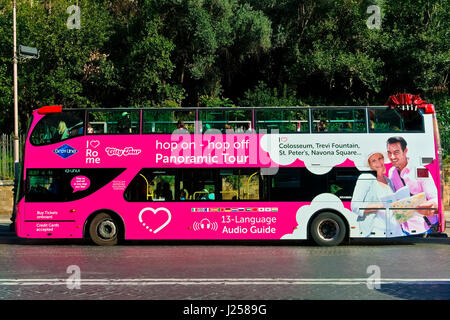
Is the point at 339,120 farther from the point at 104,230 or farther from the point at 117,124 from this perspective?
the point at 104,230

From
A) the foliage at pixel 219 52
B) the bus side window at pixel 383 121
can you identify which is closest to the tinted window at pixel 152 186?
the bus side window at pixel 383 121

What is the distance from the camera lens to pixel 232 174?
1623cm

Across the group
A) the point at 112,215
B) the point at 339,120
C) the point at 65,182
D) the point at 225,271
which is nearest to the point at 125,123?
the point at 65,182

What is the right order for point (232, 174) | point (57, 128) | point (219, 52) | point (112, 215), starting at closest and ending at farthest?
point (232, 174) < point (57, 128) < point (112, 215) < point (219, 52)

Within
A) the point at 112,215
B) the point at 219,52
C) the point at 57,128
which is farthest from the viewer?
the point at 219,52

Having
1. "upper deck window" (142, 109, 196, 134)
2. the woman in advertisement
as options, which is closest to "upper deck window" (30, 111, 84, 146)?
"upper deck window" (142, 109, 196, 134)

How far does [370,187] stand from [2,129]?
75.4 ft

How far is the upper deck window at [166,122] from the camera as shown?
1636 centimetres

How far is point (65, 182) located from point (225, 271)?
252 inches

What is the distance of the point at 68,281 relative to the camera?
1035 cm

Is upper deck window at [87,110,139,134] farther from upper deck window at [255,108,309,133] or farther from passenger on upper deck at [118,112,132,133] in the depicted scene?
upper deck window at [255,108,309,133]

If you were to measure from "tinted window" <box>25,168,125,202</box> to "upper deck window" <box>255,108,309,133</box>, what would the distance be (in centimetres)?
392
